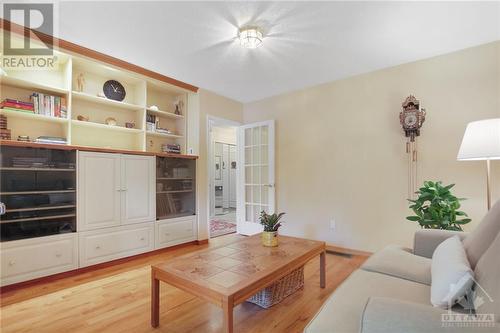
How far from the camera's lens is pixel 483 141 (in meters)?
1.93

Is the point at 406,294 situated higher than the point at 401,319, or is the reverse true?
the point at 401,319

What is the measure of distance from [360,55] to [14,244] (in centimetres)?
386

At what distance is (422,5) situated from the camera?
1.98m

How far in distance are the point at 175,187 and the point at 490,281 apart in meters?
3.30

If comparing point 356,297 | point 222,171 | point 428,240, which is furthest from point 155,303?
point 222,171

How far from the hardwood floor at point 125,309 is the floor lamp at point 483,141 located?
1.57 metres

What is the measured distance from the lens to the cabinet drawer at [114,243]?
8.70 feet

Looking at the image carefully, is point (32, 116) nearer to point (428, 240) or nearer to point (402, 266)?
point (402, 266)

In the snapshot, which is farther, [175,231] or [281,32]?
[175,231]

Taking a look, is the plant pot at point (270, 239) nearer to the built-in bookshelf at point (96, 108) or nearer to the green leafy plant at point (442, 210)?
the green leafy plant at point (442, 210)

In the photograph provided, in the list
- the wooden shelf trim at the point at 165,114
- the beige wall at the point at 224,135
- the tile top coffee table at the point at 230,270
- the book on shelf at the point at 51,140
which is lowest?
the tile top coffee table at the point at 230,270

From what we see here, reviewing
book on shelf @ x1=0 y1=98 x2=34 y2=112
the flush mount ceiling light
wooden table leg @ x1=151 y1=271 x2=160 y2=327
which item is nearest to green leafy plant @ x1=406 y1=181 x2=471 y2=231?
the flush mount ceiling light

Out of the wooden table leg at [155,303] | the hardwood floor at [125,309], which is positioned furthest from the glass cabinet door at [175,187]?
the wooden table leg at [155,303]

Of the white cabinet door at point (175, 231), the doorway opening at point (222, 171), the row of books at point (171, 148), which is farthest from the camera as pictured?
the doorway opening at point (222, 171)
